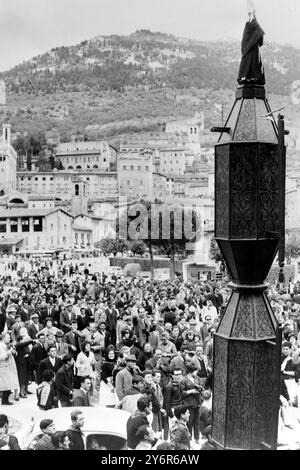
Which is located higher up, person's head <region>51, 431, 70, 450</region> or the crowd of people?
person's head <region>51, 431, 70, 450</region>

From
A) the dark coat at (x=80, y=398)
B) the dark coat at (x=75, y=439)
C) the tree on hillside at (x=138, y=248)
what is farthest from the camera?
the tree on hillside at (x=138, y=248)

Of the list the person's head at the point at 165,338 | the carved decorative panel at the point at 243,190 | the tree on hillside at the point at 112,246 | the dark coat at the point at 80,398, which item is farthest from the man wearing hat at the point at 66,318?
the tree on hillside at the point at 112,246

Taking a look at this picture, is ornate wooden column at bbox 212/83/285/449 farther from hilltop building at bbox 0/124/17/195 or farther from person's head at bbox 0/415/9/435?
hilltop building at bbox 0/124/17/195

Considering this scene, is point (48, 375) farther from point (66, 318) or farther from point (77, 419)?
point (66, 318)

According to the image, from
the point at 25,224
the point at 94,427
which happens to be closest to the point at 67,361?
the point at 94,427

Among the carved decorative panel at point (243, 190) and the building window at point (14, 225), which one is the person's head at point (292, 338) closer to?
the carved decorative panel at point (243, 190)

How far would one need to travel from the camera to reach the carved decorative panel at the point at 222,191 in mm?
2418

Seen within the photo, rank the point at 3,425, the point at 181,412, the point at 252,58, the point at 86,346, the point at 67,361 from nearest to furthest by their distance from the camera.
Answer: the point at 252,58 < the point at 3,425 < the point at 181,412 < the point at 67,361 < the point at 86,346

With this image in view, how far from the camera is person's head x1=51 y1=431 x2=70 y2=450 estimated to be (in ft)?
11.2

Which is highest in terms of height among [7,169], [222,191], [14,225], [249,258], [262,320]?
[7,169]

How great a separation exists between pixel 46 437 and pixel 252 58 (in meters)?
2.24

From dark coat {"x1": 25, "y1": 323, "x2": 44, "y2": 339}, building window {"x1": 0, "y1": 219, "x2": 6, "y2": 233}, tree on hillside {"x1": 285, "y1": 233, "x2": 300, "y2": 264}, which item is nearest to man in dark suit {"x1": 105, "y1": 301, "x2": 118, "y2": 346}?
dark coat {"x1": 25, "y1": 323, "x2": 44, "y2": 339}

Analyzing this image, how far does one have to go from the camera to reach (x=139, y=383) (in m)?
4.82

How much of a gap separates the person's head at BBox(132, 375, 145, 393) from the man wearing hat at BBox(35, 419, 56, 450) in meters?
1.20
